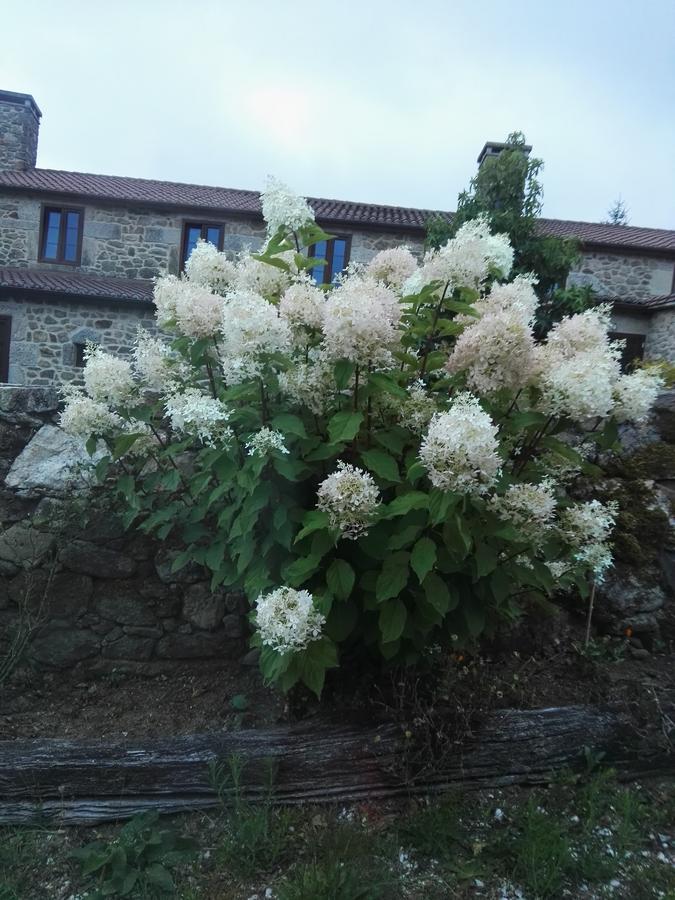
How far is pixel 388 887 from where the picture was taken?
2.23 meters

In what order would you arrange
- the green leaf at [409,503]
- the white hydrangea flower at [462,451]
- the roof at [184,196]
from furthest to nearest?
the roof at [184,196]
the green leaf at [409,503]
the white hydrangea flower at [462,451]

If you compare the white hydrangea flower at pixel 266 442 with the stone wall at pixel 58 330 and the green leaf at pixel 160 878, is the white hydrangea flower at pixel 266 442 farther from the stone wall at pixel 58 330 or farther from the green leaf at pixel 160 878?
the stone wall at pixel 58 330

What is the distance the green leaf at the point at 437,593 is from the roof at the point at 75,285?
10611mm

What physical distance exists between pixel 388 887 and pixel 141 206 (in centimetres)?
1381

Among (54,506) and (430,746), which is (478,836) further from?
(54,506)

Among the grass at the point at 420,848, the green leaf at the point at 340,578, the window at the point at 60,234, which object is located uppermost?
Answer: the window at the point at 60,234

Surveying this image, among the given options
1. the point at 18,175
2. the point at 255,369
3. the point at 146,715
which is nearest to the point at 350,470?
the point at 255,369

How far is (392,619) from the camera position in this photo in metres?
2.32

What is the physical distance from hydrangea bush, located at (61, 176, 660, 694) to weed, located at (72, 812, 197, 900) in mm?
783

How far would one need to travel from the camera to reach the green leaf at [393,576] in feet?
7.22

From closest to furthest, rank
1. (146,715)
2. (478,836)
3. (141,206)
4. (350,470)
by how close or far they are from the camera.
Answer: (350,470) < (478,836) < (146,715) < (141,206)

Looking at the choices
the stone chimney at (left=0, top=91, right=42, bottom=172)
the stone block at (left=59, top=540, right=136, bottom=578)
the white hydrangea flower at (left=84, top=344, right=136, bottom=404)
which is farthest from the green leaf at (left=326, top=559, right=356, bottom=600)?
the stone chimney at (left=0, top=91, right=42, bottom=172)

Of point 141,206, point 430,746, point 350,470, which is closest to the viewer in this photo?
point 350,470

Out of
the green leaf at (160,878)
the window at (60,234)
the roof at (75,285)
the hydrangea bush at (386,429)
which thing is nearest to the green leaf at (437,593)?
the hydrangea bush at (386,429)
